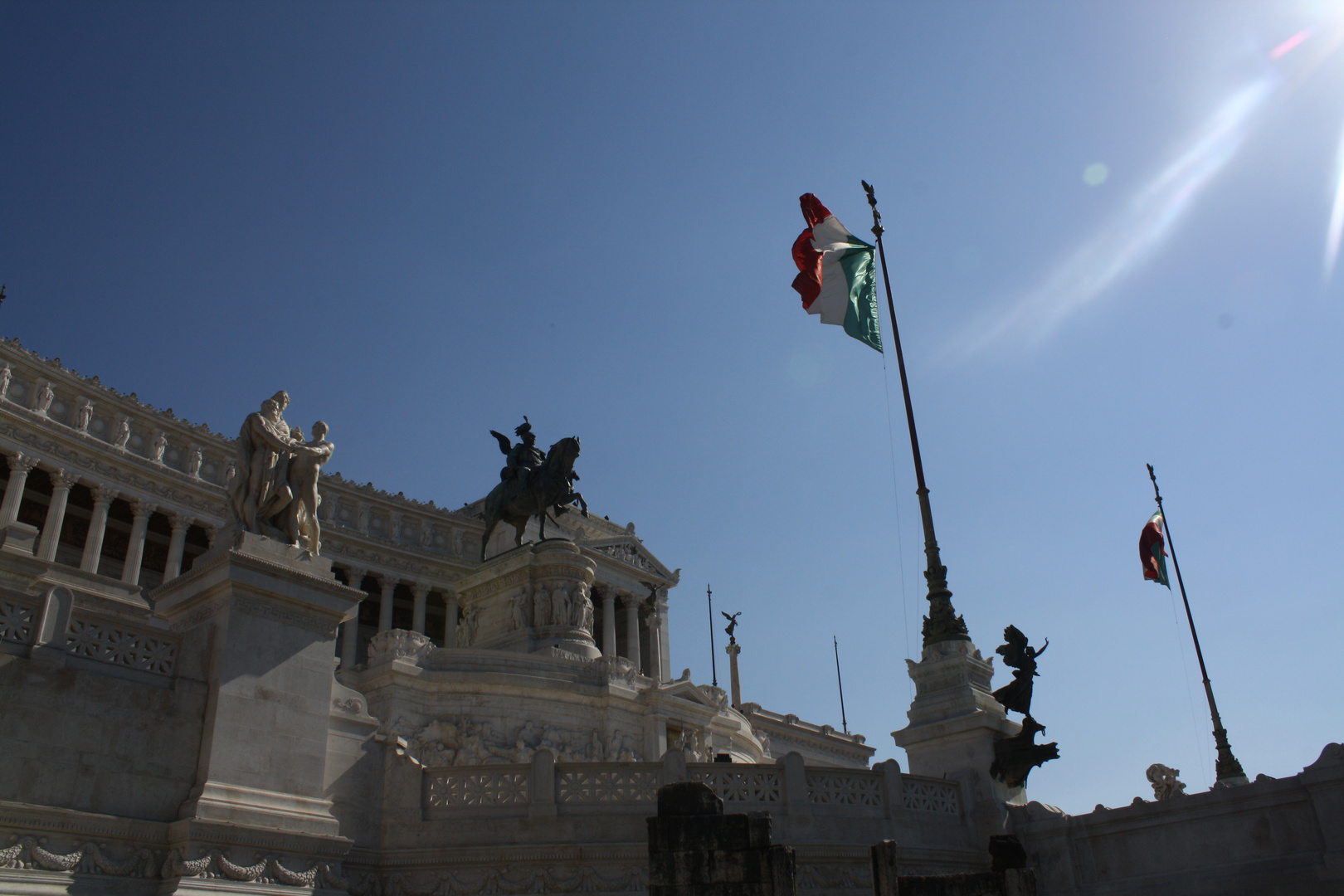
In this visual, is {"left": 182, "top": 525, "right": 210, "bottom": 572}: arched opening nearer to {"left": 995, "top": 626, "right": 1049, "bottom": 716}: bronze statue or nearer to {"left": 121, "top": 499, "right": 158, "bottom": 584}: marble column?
{"left": 121, "top": 499, "right": 158, "bottom": 584}: marble column

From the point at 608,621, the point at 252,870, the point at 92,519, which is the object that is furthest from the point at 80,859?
the point at 608,621

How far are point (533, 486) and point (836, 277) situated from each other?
21.9m

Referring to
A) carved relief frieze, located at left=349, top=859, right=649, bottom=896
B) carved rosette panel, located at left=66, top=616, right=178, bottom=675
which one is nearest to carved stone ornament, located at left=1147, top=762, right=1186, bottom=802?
carved relief frieze, located at left=349, top=859, right=649, bottom=896

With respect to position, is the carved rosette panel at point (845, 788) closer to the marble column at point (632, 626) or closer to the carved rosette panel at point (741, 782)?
the carved rosette panel at point (741, 782)

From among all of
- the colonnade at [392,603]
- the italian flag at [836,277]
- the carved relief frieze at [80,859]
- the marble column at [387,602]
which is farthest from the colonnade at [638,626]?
the carved relief frieze at [80,859]

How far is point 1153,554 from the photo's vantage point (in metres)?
37.0

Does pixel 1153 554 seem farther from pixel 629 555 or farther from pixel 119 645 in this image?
pixel 629 555

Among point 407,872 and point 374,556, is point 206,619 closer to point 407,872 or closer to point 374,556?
point 407,872

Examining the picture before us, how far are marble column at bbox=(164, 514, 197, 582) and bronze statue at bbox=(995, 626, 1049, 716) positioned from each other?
47.2 m

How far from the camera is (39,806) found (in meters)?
11.0

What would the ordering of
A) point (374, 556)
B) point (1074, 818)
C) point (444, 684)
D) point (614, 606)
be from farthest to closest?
point (614, 606), point (374, 556), point (444, 684), point (1074, 818)

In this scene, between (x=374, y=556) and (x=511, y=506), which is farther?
(x=374, y=556)

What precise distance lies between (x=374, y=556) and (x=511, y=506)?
2513 centimetres

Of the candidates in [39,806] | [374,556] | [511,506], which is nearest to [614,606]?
[374,556]
